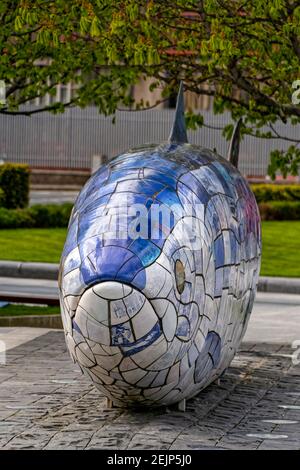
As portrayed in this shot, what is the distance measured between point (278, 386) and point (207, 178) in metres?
2.18

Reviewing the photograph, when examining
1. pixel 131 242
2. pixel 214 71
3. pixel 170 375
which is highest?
pixel 214 71

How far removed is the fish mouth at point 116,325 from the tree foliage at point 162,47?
440 cm

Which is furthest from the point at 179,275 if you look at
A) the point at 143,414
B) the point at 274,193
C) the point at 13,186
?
the point at 274,193

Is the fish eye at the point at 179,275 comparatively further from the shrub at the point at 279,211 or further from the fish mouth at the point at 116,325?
the shrub at the point at 279,211

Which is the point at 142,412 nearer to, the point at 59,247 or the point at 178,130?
the point at 178,130

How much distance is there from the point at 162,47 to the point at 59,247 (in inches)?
381

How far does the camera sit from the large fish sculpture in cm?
974

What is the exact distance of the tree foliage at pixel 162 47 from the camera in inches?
561

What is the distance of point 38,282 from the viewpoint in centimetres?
2172

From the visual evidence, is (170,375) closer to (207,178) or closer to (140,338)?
(140,338)

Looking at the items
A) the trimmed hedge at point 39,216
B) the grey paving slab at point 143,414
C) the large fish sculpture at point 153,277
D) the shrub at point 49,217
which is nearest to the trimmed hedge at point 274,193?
the trimmed hedge at point 39,216

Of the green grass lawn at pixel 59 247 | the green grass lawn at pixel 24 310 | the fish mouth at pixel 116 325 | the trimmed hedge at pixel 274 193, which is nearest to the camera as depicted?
the fish mouth at pixel 116 325

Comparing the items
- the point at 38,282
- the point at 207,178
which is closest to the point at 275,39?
the point at 207,178

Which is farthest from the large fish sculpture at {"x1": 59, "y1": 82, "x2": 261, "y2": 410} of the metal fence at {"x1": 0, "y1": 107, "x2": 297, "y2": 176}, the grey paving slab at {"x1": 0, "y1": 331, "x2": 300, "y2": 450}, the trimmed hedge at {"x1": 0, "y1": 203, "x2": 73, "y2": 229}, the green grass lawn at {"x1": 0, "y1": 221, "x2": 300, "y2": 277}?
the metal fence at {"x1": 0, "y1": 107, "x2": 297, "y2": 176}
